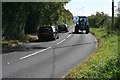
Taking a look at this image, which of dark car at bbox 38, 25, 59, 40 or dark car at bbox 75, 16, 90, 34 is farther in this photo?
dark car at bbox 75, 16, 90, 34

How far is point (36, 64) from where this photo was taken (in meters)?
18.7

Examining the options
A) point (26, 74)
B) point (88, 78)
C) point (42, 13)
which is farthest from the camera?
point (42, 13)

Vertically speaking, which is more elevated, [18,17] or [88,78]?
[18,17]

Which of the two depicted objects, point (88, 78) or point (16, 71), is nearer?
point (88, 78)

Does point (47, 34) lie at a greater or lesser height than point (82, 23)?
lesser

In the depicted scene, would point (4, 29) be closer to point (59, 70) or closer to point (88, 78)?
point (59, 70)

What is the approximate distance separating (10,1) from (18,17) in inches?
178

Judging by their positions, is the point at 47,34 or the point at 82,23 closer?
the point at 47,34

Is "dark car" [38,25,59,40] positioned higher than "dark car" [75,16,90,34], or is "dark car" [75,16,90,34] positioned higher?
"dark car" [75,16,90,34]

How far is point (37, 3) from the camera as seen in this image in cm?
3528

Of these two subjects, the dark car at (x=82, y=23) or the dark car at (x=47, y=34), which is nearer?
the dark car at (x=47, y=34)

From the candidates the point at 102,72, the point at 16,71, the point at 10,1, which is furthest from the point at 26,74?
the point at 10,1

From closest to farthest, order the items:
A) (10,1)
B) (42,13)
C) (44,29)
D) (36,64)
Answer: (36,64) → (10,1) → (44,29) → (42,13)

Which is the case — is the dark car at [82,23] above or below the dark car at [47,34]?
above
